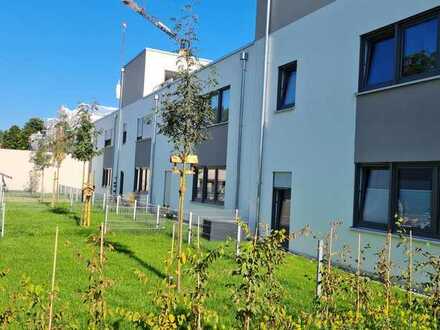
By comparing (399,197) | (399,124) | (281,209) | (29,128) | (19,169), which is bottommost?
(281,209)

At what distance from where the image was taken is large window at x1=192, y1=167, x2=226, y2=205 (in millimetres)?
18984

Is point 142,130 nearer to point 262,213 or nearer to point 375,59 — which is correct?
point 262,213

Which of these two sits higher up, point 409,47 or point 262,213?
point 409,47

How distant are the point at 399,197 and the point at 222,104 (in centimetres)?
1040

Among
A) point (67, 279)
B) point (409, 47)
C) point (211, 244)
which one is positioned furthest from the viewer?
point (211, 244)

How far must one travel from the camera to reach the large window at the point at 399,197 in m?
9.70

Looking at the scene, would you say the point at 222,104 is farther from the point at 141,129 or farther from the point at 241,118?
the point at 141,129

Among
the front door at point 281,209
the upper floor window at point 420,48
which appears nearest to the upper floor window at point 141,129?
the front door at point 281,209

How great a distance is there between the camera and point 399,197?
10.4 m

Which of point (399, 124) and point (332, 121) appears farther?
point (332, 121)

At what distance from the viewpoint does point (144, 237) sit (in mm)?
14883

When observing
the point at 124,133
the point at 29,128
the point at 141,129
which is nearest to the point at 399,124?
the point at 141,129

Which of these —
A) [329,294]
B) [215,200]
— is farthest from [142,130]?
[329,294]

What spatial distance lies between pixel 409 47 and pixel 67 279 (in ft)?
27.1
